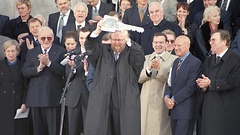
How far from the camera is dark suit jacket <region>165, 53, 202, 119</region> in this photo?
10.6m

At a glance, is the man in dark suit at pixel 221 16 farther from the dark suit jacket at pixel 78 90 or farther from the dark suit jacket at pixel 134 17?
the dark suit jacket at pixel 78 90

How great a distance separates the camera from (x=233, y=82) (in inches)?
400

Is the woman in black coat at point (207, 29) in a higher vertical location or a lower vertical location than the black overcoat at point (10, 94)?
higher

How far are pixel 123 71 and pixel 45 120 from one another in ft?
7.10

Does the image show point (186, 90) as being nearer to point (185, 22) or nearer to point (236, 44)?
point (236, 44)

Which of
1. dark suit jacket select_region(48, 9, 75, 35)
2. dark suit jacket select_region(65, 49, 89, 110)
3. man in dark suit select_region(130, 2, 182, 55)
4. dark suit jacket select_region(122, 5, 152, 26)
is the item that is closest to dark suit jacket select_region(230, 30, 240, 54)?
man in dark suit select_region(130, 2, 182, 55)

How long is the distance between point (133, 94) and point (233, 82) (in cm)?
139

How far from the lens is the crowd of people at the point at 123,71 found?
32.1 ft

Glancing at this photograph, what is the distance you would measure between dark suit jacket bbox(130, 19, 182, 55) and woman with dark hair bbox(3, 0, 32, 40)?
78.9 inches

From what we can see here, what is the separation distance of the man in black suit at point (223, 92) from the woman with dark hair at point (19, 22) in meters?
3.65

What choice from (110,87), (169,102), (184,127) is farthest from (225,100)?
(110,87)

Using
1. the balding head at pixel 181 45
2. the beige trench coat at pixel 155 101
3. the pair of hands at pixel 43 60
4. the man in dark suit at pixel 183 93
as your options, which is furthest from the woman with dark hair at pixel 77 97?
the balding head at pixel 181 45

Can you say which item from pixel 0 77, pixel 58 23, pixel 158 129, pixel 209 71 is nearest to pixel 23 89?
pixel 0 77

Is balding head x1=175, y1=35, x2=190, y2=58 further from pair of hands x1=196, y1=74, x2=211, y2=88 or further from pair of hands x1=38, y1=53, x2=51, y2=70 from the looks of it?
pair of hands x1=38, y1=53, x2=51, y2=70
